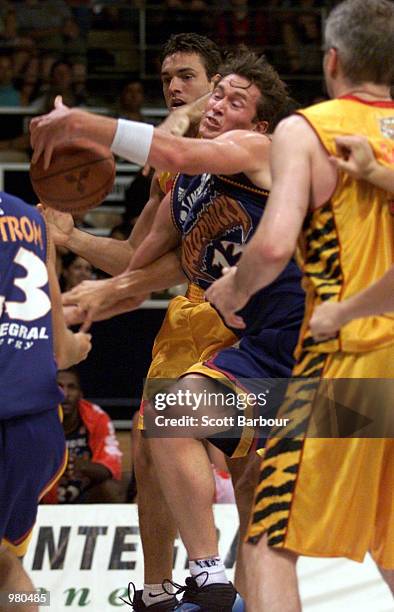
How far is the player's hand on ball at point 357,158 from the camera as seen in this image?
10.6ft

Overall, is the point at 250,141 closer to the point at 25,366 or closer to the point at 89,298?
the point at 89,298

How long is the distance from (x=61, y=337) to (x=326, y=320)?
1.03m

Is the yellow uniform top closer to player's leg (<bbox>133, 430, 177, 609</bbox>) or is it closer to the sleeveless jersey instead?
the sleeveless jersey

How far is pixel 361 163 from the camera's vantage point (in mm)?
3221

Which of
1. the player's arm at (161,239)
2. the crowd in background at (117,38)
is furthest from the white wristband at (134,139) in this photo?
the crowd in background at (117,38)

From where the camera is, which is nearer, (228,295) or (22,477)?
(228,295)

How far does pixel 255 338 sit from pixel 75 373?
11.9ft

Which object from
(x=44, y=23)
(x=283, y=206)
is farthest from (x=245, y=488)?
(x=44, y=23)

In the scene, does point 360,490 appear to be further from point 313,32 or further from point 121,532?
point 313,32

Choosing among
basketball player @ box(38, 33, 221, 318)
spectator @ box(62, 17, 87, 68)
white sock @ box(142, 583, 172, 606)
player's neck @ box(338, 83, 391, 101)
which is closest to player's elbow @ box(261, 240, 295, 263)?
player's neck @ box(338, 83, 391, 101)

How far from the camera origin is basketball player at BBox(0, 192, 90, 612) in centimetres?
357

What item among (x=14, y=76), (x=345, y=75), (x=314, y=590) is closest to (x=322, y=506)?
(x=345, y=75)

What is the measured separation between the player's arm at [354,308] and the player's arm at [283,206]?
0.61 ft

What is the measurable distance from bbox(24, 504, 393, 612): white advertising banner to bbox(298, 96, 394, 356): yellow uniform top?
2.82 meters
